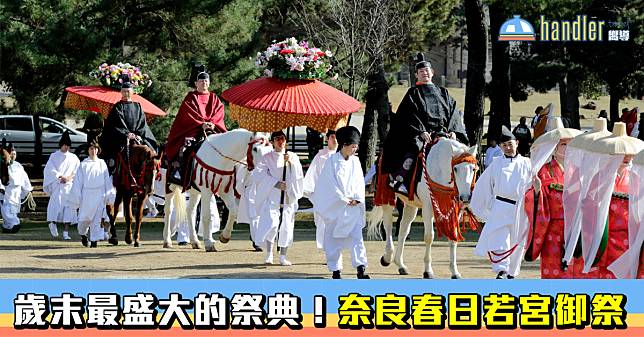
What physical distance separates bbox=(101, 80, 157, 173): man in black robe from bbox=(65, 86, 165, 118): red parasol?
3.68 feet

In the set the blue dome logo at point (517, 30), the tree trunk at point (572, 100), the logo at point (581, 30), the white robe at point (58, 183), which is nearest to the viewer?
the white robe at point (58, 183)

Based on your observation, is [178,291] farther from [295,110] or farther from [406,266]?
[406,266]

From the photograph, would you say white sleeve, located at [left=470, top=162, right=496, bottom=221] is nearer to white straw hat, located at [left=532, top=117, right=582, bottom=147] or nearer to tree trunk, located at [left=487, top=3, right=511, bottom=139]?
white straw hat, located at [left=532, top=117, right=582, bottom=147]

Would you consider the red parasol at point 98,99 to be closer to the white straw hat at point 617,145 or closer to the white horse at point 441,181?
the white horse at point 441,181

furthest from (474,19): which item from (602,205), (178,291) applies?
(178,291)

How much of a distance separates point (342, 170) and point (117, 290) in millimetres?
4326

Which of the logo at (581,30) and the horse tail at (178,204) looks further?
the logo at (581,30)

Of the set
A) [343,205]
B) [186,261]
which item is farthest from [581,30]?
[343,205]

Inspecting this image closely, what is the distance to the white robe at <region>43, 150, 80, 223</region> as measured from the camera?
19031 millimetres

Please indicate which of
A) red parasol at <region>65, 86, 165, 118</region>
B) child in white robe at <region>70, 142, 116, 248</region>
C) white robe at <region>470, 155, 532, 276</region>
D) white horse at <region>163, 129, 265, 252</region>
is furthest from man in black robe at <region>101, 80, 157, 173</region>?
white robe at <region>470, 155, 532, 276</region>

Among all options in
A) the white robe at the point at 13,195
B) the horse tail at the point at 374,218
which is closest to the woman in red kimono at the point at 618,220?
the horse tail at the point at 374,218

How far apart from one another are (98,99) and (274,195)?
5.78 meters

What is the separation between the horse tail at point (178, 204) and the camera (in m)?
17.3

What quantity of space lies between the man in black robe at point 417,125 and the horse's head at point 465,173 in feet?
3.22
